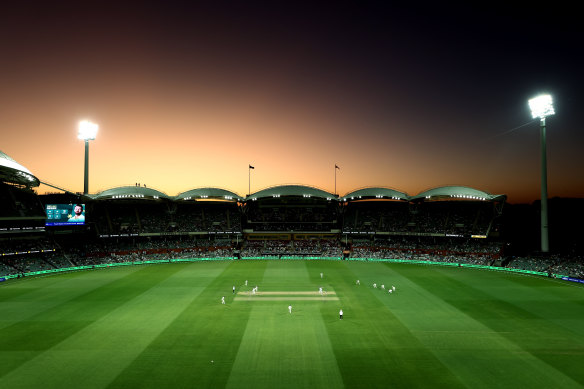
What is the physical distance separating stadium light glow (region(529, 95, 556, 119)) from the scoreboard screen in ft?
236

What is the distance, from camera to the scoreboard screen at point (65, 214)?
172 ft

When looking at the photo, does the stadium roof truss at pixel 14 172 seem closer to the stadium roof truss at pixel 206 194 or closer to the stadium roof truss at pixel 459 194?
the stadium roof truss at pixel 206 194

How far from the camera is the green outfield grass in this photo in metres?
16.2

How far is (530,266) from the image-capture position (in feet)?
150

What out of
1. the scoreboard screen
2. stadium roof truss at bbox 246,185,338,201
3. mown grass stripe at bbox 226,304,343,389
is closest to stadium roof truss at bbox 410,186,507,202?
stadium roof truss at bbox 246,185,338,201

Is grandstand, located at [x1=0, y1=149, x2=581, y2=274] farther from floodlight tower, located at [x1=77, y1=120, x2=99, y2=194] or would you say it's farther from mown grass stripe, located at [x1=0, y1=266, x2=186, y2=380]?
mown grass stripe, located at [x1=0, y1=266, x2=186, y2=380]

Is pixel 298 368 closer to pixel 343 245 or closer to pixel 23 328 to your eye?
pixel 23 328

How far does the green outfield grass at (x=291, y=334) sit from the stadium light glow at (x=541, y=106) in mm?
23674

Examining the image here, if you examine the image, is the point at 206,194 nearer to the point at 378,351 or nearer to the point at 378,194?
the point at 378,194

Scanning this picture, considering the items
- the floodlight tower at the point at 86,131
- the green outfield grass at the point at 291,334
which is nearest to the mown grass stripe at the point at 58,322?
the green outfield grass at the point at 291,334

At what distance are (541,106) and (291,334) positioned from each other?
158ft

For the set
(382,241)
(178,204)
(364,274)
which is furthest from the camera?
(178,204)

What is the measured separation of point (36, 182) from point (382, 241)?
5869cm

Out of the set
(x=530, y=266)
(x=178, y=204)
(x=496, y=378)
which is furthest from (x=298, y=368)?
(x=178, y=204)
